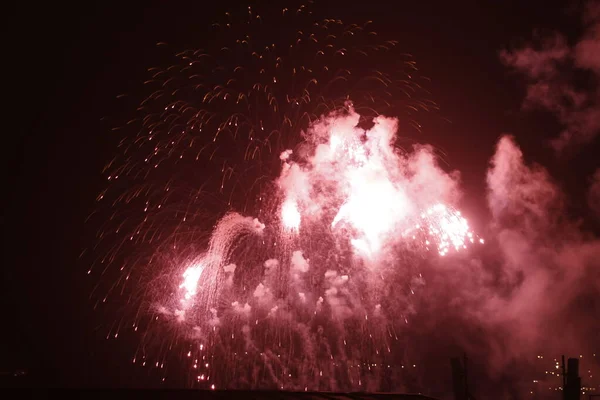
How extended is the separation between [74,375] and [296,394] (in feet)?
123

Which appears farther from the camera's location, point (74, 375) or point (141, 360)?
point (141, 360)

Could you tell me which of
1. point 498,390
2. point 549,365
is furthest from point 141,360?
point 549,365

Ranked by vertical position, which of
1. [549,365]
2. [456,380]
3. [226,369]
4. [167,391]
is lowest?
[167,391]

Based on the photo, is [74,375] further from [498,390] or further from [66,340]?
[498,390]

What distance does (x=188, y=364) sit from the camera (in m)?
48.9

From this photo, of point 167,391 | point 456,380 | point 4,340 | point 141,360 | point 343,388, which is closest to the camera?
point 167,391

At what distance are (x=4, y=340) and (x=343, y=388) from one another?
31.3 meters

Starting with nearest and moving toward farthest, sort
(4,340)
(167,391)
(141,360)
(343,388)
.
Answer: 1. (167,391)
2. (4,340)
3. (343,388)
4. (141,360)

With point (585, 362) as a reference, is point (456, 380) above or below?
below

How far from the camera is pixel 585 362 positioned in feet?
160

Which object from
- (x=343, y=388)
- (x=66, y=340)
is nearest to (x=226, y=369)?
(x=343, y=388)

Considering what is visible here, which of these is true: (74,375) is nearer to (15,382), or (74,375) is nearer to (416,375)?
(15,382)

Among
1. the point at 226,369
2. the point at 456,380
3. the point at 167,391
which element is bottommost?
the point at 167,391

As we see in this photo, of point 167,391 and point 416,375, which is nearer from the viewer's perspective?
point 167,391
